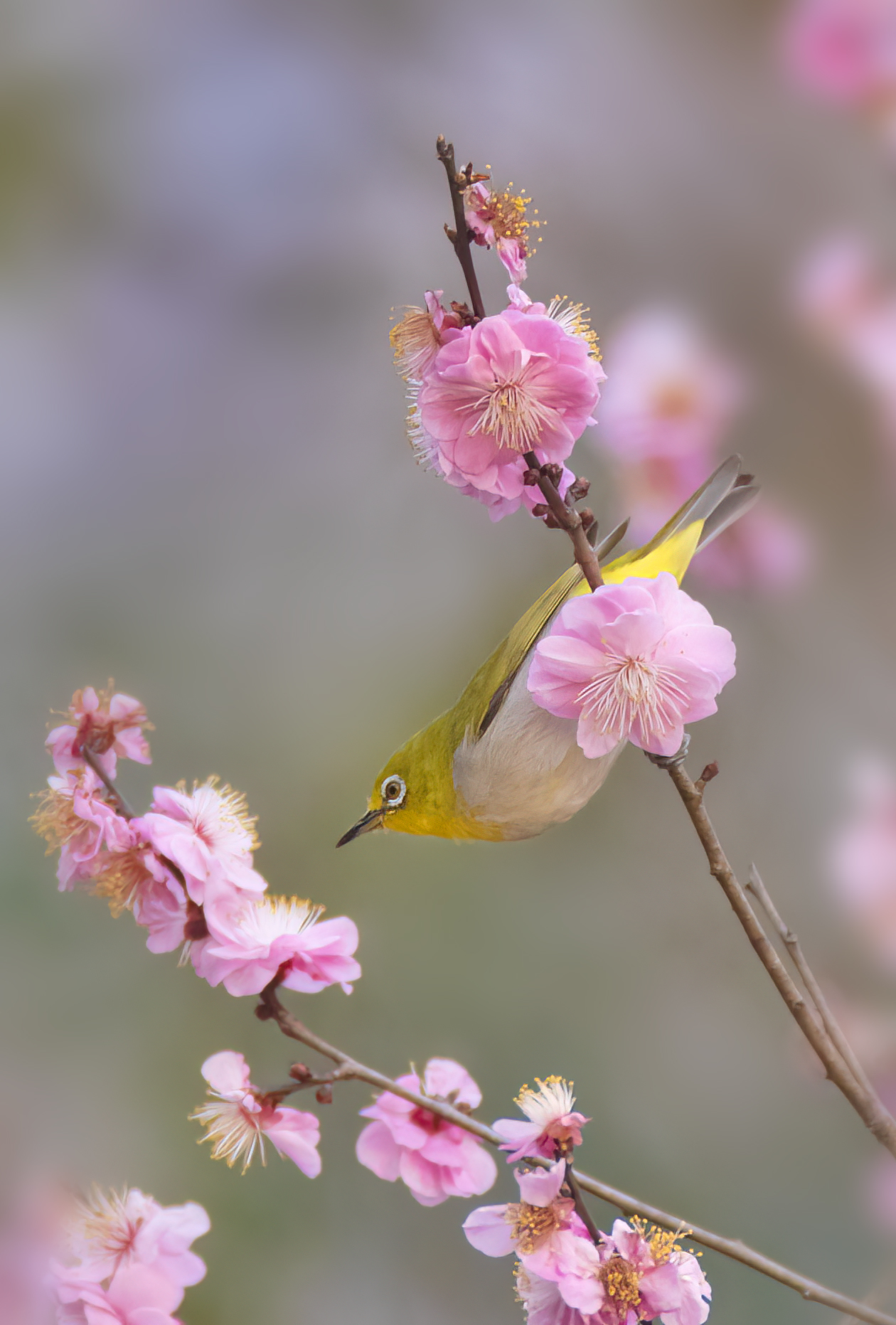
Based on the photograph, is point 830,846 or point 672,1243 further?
point 830,846

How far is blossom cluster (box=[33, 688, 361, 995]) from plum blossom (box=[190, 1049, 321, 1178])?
37 mm

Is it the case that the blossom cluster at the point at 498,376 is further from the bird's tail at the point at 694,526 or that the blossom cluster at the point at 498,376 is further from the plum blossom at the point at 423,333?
the bird's tail at the point at 694,526

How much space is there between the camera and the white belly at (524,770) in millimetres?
461

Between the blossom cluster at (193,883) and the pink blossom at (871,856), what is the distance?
0.34 meters

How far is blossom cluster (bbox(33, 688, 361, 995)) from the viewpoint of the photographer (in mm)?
374

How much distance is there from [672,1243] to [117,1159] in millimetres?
318

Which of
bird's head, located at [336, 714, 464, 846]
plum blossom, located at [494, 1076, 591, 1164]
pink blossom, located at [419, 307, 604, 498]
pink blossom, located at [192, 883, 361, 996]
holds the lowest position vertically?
plum blossom, located at [494, 1076, 591, 1164]

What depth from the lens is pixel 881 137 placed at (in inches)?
23.8

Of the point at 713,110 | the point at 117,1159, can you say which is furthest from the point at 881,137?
the point at 117,1159

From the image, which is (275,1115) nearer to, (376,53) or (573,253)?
(573,253)

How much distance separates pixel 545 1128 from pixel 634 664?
0.64ft

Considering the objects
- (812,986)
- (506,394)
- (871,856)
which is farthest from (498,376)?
(871,856)

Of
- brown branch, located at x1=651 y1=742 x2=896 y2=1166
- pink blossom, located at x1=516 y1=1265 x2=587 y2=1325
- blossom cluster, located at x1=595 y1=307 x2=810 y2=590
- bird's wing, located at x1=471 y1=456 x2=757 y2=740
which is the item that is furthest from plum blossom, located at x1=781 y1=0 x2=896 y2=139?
pink blossom, located at x1=516 y1=1265 x2=587 y2=1325

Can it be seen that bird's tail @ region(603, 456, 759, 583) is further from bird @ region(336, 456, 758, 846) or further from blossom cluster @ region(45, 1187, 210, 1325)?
blossom cluster @ region(45, 1187, 210, 1325)
